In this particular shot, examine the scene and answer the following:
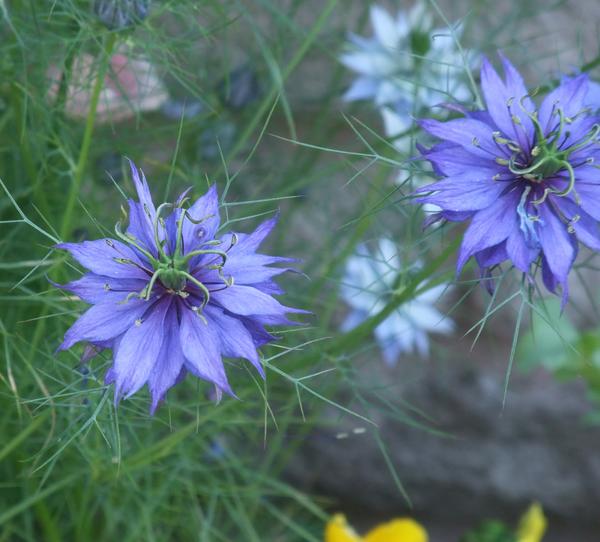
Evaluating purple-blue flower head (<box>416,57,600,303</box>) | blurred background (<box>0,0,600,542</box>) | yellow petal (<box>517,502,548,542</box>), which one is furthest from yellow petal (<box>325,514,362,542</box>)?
purple-blue flower head (<box>416,57,600,303</box>)

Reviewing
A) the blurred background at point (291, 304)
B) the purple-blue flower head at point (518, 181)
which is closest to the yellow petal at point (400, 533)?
the blurred background at point (291, 304)

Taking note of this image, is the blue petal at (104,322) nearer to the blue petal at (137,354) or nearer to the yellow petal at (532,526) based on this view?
the blue petal at (137,354)

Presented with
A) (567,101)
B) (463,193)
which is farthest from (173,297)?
(567,101)

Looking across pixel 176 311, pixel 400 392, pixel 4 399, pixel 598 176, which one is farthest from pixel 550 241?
pixel 400 392

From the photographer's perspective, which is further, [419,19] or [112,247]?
[419,19]

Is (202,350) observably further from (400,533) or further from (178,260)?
(400,533)

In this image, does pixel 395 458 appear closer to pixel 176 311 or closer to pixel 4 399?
pixel 4 399
